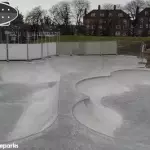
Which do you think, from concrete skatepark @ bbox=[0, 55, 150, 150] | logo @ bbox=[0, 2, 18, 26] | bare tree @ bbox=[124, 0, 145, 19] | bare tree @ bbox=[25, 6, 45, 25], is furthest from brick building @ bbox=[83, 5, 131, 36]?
logo @ bbox=[0, 2, 18, 26]

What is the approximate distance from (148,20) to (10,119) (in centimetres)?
5861

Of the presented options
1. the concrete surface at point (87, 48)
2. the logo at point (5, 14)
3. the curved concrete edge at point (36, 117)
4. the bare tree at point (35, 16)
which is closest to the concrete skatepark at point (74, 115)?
the curved concrete edge at point (36, 117)

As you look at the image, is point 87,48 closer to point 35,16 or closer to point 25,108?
point 25,108

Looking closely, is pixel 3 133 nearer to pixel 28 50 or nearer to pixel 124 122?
pixel 124 122

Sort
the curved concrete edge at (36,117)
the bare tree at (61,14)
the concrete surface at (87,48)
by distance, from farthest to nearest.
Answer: the bare tree at (61,14) < the concrete surface at (87,48) < the curved concrete edge at (36,117)

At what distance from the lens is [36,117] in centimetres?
520

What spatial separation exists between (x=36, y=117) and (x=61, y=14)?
51710mm

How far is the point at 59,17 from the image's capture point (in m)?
54.7

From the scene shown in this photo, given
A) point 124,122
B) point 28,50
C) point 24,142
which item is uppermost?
point 28,50

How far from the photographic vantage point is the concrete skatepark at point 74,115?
3969mm

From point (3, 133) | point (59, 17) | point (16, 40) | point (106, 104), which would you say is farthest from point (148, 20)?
point (3, 133)

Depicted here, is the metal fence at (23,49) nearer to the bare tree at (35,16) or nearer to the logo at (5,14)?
the logo at (5,14)

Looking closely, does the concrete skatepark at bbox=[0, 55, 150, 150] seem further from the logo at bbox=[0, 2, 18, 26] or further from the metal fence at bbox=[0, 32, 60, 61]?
the metal fence at bbox=[0, 32, 60, 61]

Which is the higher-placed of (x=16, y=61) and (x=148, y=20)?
(x=148, y=20)
